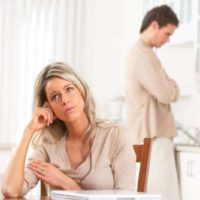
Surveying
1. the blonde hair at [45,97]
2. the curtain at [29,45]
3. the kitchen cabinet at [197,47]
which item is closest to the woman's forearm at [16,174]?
the blonde hair at [45,97]

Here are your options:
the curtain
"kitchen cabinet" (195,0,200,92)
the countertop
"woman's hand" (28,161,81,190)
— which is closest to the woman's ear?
"kitchen cabinet" (195,0,200,92)

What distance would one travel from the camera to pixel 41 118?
2123 millimetres

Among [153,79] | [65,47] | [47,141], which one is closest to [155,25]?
[153,79]

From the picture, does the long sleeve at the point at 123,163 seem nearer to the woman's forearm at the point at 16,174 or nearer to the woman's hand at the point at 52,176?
the woman's hand at the point at 52,176

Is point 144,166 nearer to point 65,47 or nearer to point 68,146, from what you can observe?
point 68,146

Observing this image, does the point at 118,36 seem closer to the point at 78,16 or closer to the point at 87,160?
the point at 78,16

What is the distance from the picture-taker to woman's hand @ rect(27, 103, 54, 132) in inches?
81.8

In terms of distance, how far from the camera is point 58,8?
502cm

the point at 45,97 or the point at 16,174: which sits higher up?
the point at 45,97

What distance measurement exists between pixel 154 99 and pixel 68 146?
172cm

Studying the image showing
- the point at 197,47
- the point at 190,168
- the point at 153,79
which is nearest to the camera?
the point at 153,79

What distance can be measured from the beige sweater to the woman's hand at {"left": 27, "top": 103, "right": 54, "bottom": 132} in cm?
159

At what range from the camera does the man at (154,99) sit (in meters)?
3.66

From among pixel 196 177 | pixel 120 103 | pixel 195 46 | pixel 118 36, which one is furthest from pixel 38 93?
pixel 118 36
